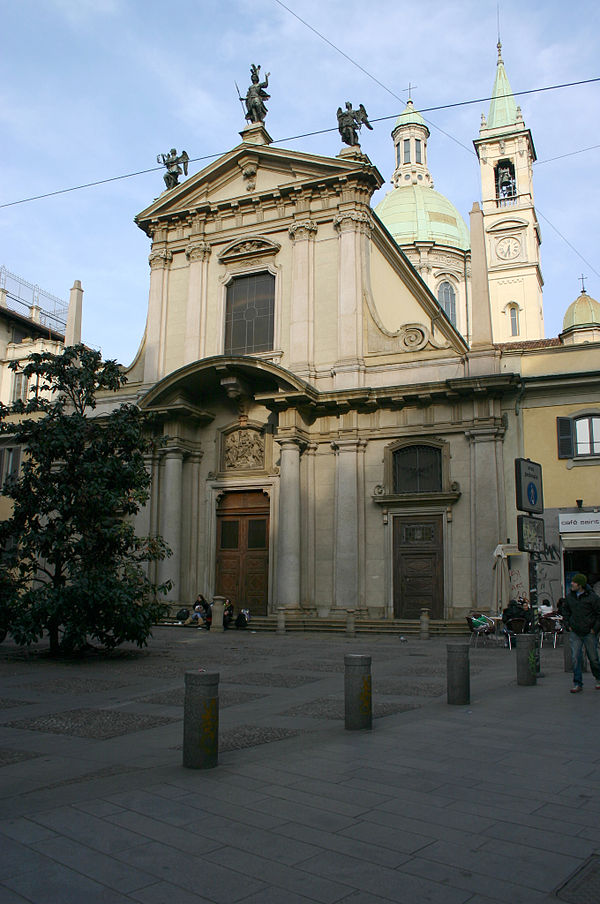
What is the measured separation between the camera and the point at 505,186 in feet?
182

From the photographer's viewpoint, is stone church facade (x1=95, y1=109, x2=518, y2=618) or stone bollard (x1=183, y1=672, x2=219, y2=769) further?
stone church facade (x1=95, y1=109, x2=518, y2=618)

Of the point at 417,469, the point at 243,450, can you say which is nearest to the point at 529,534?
the point at 417,469

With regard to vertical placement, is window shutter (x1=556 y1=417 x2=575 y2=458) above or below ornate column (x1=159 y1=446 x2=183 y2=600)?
above

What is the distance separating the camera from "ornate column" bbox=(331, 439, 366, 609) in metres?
23.2

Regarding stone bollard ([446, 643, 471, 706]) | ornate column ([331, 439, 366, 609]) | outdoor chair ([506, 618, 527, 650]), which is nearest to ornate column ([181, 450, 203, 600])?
ornate column ([331, 439, 366, 609])

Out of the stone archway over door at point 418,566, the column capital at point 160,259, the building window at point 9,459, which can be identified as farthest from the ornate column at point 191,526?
the building window at point 9,459

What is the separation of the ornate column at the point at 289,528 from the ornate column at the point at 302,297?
2.90 metres

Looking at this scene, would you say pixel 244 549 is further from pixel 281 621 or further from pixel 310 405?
pixel 310 405

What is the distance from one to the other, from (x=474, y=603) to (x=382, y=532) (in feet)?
11.7

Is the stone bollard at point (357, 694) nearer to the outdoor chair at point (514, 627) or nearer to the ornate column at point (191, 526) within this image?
the outdoor chair at point (514, 627)

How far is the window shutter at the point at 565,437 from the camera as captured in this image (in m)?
21.5

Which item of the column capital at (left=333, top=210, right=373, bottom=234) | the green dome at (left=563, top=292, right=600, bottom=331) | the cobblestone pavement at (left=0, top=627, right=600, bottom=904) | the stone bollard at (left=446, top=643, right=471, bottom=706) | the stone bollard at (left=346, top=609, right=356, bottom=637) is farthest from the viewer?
the green dome at (left=563, top=292, right=600, bottom=331)

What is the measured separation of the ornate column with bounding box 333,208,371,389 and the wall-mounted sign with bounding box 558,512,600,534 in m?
7.58

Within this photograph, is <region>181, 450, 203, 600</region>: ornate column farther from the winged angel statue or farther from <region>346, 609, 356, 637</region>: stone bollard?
the winged angel statue
